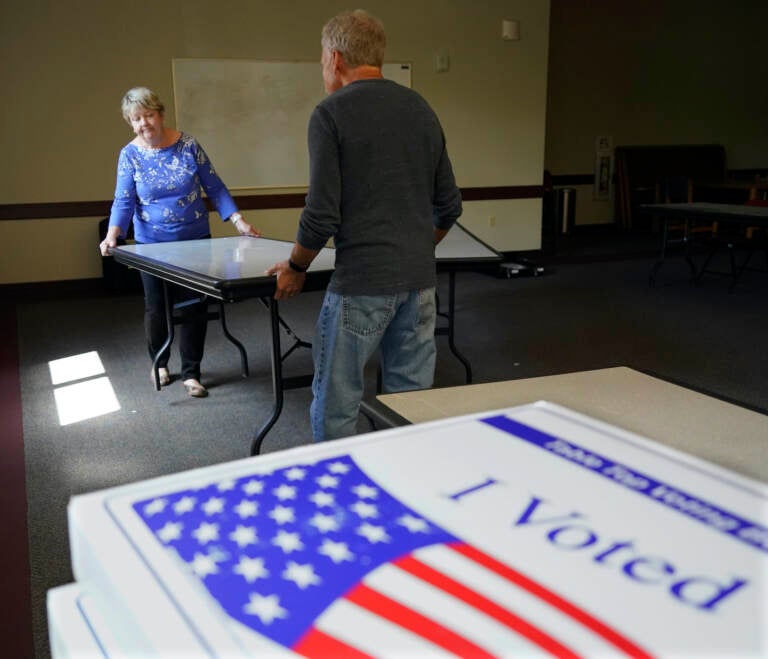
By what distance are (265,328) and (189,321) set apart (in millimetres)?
1564

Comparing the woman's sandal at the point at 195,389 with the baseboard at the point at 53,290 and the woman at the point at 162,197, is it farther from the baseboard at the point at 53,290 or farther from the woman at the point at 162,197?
the baseboard at the point at 53,290

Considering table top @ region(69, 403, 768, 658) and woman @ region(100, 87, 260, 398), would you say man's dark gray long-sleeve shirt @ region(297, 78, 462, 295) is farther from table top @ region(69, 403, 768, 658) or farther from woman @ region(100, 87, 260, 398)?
woman @ region(100, 87, 260, 398)

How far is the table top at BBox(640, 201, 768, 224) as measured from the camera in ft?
18.3

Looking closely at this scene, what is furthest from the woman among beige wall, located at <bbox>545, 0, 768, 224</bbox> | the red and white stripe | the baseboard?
beige wall, located at <bbox>545, 0, 768, 224</bbox>

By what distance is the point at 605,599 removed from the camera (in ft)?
1.76

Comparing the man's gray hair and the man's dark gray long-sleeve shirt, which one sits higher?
the man's gray hair

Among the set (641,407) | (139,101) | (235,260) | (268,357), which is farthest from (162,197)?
(641,407)

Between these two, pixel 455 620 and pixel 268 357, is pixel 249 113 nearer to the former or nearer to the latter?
pixel 268 357

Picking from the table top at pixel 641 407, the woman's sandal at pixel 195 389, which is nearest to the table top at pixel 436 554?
the table top at pixel 641 407

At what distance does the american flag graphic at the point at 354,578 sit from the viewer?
493 mm

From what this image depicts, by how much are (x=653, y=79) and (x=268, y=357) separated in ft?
25.7

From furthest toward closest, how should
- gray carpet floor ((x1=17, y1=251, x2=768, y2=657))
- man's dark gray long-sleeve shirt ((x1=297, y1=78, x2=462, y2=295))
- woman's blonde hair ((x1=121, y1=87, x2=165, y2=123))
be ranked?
woman's blonde hair ((x1=121, y1=87, x2=165, y2=123))
gray carpet floor ((x1=17, y1=251, x2=768, y2=657))
man's dark gray long-sleeve shirt ((x1=297, y1=78, x2=462, y2=295))

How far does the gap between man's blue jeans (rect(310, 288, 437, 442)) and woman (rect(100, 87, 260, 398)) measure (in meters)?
1.63

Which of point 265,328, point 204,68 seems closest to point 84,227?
point 204,68
